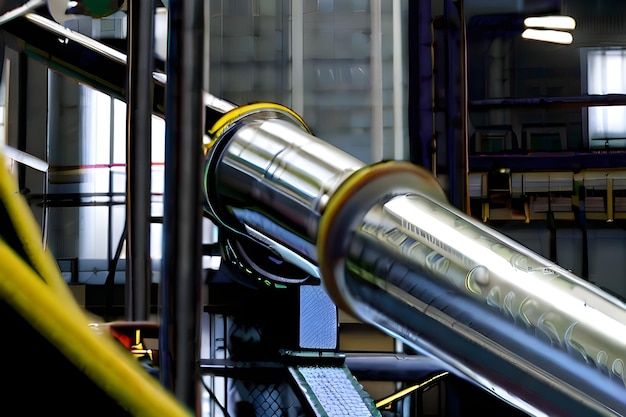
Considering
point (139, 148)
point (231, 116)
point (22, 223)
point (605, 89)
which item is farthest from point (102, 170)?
point (22, 223)

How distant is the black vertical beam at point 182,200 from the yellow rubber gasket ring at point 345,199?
77 mm

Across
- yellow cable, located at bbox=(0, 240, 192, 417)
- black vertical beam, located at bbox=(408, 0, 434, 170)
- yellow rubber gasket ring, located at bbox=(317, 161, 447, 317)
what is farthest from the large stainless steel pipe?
black vertical beam, located at bbox=(408, 0, 434, 170)

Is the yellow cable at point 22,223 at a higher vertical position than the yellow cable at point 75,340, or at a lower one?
higher

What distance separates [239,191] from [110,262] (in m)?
1.99

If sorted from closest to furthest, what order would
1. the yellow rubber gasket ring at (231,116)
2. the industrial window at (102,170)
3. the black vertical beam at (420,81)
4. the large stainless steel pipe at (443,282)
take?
the large stainless steel pipe at (443,282)
the yellow rubber gasket ring at (231,116)
the black vertical beam at (420,81)
the industrial window at (102,170)

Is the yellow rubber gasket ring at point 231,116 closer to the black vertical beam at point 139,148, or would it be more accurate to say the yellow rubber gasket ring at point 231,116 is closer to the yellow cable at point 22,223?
the black vertical beam at point 139,148

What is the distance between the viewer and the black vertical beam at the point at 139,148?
13.4 inches

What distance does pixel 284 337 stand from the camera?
2205 millimetres

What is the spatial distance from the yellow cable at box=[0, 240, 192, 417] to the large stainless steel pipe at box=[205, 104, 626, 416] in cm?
17

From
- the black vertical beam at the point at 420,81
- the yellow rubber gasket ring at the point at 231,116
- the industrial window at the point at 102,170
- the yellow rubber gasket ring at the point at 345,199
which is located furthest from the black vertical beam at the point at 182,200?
the industrial window at the point at 102,170

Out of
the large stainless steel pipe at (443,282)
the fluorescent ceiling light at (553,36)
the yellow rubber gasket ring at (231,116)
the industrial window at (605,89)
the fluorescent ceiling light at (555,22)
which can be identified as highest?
the fluorescent ceiling light at (555,22)

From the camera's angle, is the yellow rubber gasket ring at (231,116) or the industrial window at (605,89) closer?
the yellow rubber gasket ring at (231,116)

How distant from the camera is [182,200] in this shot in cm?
26

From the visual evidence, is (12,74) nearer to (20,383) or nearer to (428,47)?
(428,47)
